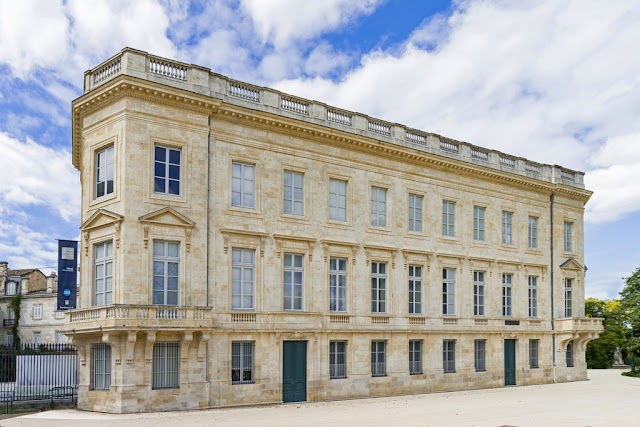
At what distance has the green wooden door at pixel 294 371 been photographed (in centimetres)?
2798

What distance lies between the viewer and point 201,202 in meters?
26.3

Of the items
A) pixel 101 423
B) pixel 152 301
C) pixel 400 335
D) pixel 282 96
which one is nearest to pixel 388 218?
pixel 400 335

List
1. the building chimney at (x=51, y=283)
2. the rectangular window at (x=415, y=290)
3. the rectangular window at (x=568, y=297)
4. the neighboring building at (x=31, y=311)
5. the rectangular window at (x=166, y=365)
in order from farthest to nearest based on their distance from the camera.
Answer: the building chimney at (x=51, y=283), the neighboring building at (x=31, y=311), the rectangular window at (x=568, y=297), the rectangular window at (x=415, y=290), the rectangular window at (x=166, y=365)

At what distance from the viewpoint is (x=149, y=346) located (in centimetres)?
2397

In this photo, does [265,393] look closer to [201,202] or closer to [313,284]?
[313,284]

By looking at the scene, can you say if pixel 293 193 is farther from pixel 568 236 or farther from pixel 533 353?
pixel 568 236

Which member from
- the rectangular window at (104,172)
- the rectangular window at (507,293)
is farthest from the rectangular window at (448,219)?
the rectangular window at (104,172)

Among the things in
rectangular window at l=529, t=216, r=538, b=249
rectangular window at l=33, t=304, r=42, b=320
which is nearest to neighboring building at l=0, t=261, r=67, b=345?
rectangular window at l=33, t=304, r=42, b=320

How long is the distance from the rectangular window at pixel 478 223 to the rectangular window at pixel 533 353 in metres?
6.92

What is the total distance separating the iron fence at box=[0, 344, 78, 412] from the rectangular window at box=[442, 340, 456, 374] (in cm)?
1638

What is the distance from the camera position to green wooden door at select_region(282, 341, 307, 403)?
28.0 m

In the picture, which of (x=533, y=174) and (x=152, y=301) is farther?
(x=533, y=174)

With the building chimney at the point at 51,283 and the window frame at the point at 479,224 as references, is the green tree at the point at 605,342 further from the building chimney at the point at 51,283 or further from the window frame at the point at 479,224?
the building chimney at the point at 51,283

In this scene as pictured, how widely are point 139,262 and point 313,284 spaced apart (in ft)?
24.8
